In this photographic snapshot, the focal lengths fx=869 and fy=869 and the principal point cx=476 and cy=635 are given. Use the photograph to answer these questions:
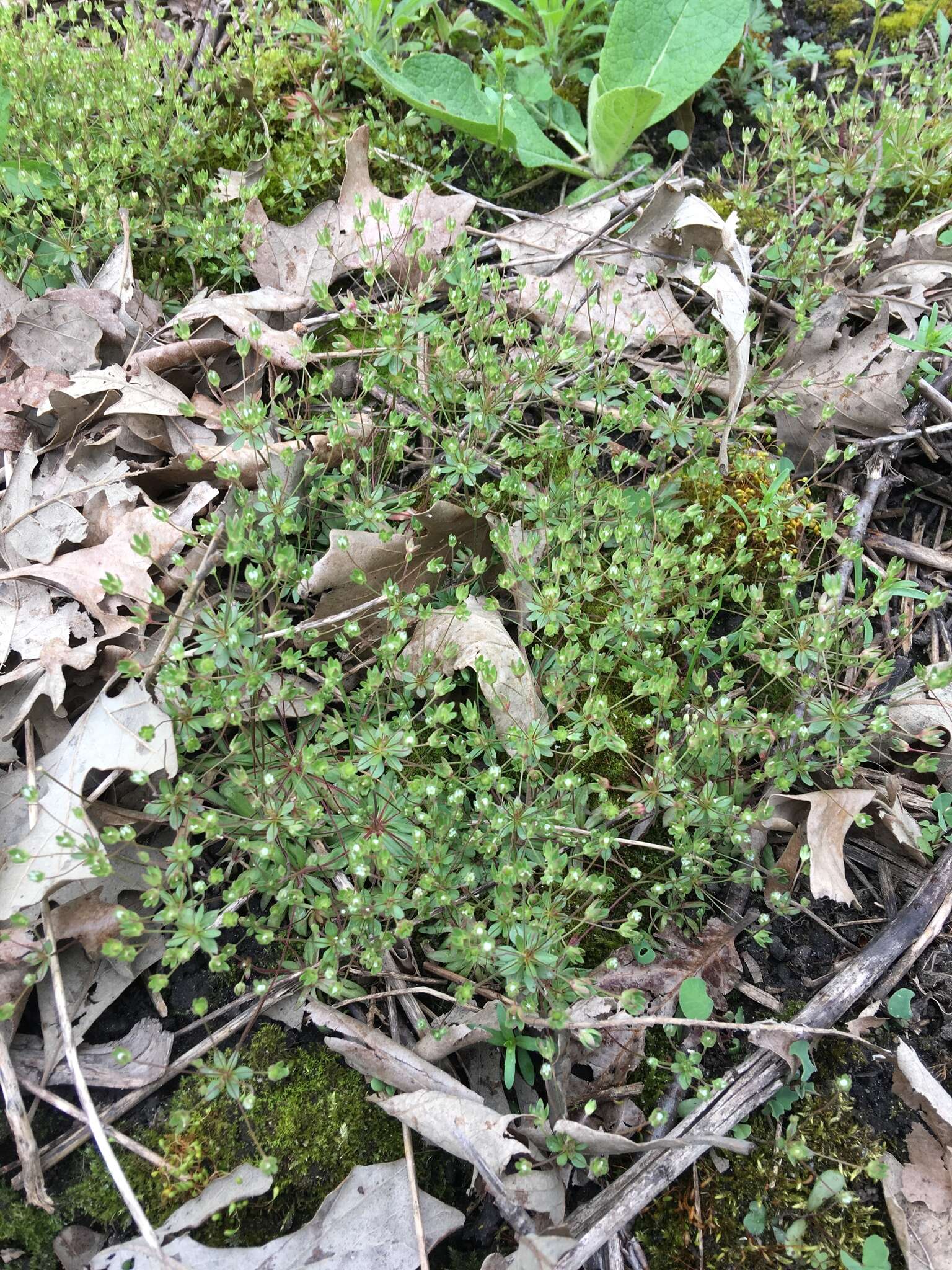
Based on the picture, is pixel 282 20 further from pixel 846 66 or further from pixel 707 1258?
pixel 707 1258

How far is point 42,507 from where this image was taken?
3.30 metres

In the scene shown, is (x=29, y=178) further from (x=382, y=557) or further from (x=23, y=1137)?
(x=23, y=1137)

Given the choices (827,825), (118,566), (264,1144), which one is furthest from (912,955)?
(118,566)

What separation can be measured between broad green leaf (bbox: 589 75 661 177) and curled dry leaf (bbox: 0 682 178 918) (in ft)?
11.0

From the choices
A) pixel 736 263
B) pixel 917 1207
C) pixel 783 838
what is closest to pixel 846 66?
pixel 736 263

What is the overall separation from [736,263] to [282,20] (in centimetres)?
272

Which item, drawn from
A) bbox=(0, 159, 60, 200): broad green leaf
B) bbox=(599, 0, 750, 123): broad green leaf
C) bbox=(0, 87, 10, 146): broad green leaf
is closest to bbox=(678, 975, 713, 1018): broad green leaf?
bbox=(599, 0, 750, 123): broad green leaf

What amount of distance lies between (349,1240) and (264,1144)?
0.35 m

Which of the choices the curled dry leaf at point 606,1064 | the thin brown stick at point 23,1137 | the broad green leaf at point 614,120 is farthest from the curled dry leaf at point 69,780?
the broad green leaf at point 614,120

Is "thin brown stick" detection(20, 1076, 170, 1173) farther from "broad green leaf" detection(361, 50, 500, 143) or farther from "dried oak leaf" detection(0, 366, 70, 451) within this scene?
"broad green leaf" detection(361, 50, 500, 143)

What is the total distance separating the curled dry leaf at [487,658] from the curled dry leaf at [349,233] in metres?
1.68

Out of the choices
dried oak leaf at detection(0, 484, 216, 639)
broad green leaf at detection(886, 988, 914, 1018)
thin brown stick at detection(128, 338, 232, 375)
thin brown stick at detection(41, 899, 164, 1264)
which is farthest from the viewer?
thin brown stick at detection(128, 338, 232, 375)

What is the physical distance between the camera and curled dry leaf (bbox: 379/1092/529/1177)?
2.34m

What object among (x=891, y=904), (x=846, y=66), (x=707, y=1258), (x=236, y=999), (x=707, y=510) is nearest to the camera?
(x=707, y=1258)
